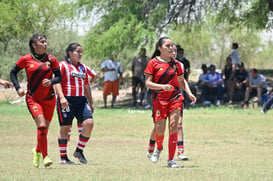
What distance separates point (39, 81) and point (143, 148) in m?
4.24

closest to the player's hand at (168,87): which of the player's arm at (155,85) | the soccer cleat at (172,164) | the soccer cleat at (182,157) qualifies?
the player's arm at (155,85)

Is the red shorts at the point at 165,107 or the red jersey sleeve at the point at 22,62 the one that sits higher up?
the red jersey sleeve at the point at 22,62

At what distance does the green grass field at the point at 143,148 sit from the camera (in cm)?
981

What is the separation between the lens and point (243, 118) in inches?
867

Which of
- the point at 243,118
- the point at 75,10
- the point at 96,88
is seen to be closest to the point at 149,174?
the point at 243,118

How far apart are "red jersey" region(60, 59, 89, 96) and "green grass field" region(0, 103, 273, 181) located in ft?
3.75

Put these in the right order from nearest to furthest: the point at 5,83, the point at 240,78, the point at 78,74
Answer: the point at 5,83
the point at 78,74
the point at 240,78

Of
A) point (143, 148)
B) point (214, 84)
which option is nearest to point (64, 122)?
point (143, 148)

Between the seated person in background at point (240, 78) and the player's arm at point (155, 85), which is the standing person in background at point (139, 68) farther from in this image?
the player's arm at point (155, 85)

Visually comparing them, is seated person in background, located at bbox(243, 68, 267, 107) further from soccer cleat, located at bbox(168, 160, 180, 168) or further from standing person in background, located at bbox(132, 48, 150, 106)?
soccer cleat, located at bbox(168, 160, 180, 168)

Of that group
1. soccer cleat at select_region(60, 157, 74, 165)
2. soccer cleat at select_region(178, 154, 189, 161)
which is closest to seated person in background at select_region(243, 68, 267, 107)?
soccer cleat at select_region(178, 154, 189, 161)

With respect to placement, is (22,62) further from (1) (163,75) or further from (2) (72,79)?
(1) (163,75)

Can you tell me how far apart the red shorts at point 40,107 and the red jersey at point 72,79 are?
1.42 feet

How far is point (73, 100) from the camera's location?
11.5 meters
